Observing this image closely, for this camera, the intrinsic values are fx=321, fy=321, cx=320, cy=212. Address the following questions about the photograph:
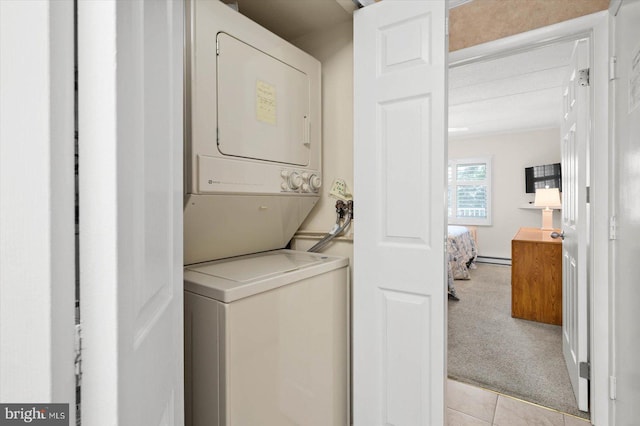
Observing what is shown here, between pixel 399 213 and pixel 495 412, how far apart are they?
1475mm

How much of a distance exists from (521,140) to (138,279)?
713 cm

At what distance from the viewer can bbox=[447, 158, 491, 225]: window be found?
6500mm

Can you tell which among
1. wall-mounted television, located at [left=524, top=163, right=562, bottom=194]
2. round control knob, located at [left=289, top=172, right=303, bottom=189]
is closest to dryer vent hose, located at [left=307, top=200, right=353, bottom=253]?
round control knob, located at [left=289, top=172, right=303, bottom=189]

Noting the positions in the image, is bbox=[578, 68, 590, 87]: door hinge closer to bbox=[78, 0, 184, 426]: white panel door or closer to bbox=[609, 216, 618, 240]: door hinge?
bbox=[609, 216, 618, 240]: door hinge

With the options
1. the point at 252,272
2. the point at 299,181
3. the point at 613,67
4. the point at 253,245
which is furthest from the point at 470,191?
the point at 252,272

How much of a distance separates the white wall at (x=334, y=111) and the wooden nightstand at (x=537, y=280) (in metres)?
2.59

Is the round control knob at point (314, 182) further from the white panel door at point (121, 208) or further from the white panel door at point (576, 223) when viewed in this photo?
the white panel door at point (576, 223)

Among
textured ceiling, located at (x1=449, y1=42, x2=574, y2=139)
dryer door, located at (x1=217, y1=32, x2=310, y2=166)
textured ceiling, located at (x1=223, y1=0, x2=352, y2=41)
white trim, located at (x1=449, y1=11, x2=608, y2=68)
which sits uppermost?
textured ceiling, located at (x1=449, y1=42, x2=574, y2=139)

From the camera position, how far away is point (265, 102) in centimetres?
143

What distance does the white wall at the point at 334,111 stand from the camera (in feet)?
5.64

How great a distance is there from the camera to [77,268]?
0.47 meters
